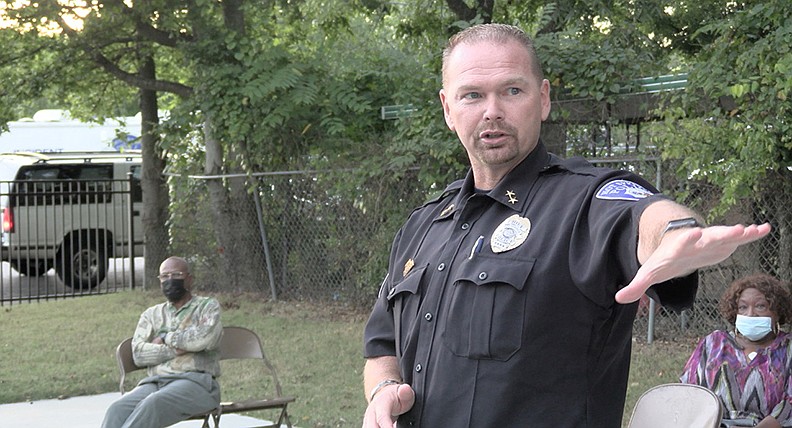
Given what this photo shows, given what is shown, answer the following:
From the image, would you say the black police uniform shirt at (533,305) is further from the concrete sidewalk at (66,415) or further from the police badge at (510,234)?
the concrete sidewalk at (66,415)

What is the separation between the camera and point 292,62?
12.7 metres

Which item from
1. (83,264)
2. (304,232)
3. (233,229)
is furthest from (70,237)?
(304,232)

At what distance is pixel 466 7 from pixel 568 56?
1.80 metres

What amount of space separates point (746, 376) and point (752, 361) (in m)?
0.09

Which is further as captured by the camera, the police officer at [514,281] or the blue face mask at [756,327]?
the blue face mask at [756,327]

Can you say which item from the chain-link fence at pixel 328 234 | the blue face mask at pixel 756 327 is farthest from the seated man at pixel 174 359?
the chain-link fence at pixel 328 234

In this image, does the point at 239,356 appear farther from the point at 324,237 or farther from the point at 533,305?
the point at 533,305

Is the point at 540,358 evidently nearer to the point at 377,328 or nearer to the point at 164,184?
the point at 377,328

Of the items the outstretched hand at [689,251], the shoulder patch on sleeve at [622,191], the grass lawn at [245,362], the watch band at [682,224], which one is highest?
the shoulder patch on sleeve at [622,191]

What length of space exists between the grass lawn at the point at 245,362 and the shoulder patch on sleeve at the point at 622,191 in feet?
17.6

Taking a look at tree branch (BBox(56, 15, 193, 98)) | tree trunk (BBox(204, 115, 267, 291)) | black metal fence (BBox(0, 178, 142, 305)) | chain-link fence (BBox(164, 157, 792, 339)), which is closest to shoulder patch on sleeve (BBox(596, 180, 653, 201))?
chain-link fence (BBox(164, 157, 792, 339))

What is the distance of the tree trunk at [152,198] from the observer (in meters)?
15.9

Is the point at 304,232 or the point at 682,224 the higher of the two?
the point at 682,224

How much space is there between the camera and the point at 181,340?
6.93m
